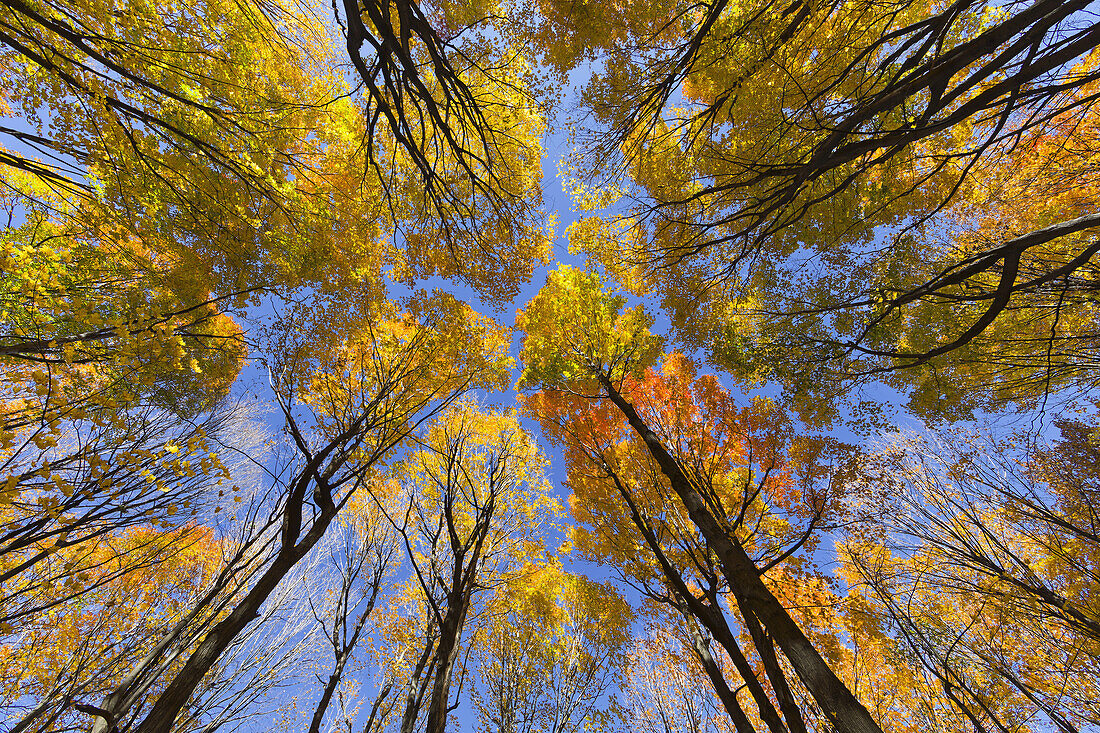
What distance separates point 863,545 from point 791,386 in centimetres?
385

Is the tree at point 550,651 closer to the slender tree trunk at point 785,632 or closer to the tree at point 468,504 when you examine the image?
the tree at point 468,504

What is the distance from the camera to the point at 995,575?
5.99 meters

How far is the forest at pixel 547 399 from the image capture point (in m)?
4.06

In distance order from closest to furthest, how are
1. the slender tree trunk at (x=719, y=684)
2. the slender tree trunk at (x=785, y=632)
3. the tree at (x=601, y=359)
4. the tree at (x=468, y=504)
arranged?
the slender tree trunk at (x=785, y=632)
the slender tree trunk at (x=719, y=684)
the tree at (x=601, y=359)
the tree at (x=468, y=504)

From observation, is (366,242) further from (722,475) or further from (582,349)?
(722,475)

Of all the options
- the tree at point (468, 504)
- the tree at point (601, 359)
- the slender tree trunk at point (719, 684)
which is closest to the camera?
the slender tree trunk at point (719, 684)

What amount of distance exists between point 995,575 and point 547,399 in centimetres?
893

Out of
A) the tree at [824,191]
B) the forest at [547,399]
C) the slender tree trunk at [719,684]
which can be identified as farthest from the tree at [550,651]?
the tree at [824,191]

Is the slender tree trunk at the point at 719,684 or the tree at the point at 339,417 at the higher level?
the tree at the point at 339,417

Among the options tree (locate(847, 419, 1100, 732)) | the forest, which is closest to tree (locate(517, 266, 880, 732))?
the forest

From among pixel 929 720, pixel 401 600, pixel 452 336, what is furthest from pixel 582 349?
pixel 929 720

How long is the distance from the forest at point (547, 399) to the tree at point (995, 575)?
0.07m

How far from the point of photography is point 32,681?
5781mm

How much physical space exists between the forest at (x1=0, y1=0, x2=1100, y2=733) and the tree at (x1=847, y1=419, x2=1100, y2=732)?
7 cm
